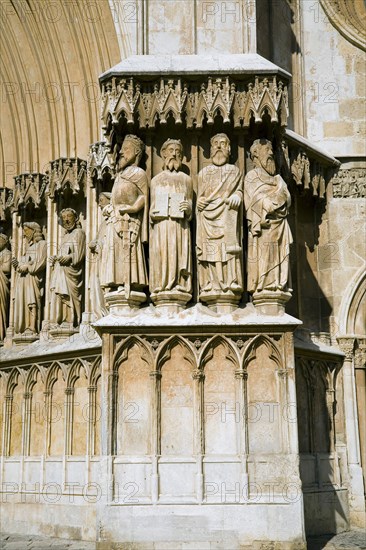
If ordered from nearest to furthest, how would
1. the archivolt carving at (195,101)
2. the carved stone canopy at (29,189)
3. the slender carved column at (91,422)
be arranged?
1. the archivolt carving at (195,101)
2. the slender carved column at (91,422)
3. the carved stone canopy at (29,189)

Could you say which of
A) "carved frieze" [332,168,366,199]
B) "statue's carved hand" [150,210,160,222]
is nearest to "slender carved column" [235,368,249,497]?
"statue's carved hand" [150,210,160,222]

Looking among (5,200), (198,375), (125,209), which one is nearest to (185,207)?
(125,209)

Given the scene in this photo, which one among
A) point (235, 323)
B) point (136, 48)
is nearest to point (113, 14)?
point (136, 48)

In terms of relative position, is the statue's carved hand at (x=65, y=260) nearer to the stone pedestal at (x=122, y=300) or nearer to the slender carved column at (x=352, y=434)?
the stone pedestal at (x=122, y=300)

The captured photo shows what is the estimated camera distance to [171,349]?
8.14 m

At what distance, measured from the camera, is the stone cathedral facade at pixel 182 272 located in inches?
312

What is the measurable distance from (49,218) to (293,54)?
3.93 meters

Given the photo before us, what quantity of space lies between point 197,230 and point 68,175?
3.14 m

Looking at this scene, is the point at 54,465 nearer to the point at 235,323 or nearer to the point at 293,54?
the point at 235,323

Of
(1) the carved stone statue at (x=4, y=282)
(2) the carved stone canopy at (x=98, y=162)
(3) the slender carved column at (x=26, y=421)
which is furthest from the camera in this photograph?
(1) the carved stone statue at (x=4, y=282)

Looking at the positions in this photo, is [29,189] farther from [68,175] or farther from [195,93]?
[195,93]

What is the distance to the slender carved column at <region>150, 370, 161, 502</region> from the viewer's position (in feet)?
25.5

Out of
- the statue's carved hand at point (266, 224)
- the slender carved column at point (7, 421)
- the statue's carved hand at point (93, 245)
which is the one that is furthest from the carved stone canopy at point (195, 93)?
the slender carved column at point (7, 421)

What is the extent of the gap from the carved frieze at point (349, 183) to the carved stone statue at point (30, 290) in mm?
3977
